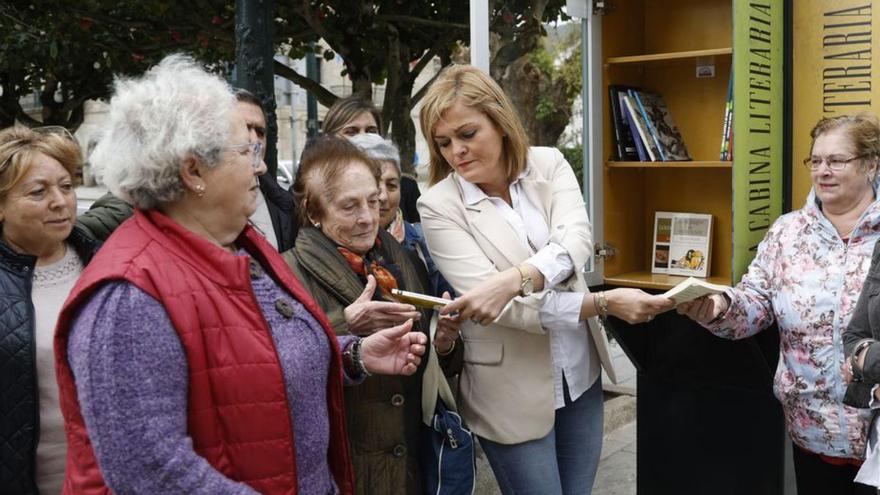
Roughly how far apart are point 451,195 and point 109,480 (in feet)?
4.57

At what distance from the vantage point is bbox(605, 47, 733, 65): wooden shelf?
380 cm

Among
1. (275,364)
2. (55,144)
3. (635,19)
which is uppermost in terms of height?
(635,19)

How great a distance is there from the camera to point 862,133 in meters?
2.94

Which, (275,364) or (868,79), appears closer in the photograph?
(275,364)

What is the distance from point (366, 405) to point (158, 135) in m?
0.99

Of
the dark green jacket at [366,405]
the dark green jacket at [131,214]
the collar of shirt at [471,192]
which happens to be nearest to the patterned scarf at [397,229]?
the dark green jacket at [131,214]

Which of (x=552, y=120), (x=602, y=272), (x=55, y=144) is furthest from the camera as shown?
(x=552, y=120)

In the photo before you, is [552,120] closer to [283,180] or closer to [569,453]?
[569,453]

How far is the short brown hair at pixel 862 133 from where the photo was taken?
2916 mm

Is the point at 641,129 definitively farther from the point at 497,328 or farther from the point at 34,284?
the point at 34,284

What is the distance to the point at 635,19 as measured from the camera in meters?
4.32

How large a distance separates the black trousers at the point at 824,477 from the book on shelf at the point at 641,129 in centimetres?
155

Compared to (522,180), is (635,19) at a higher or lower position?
higher

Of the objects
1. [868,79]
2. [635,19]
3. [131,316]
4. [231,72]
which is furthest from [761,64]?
[231,72]
